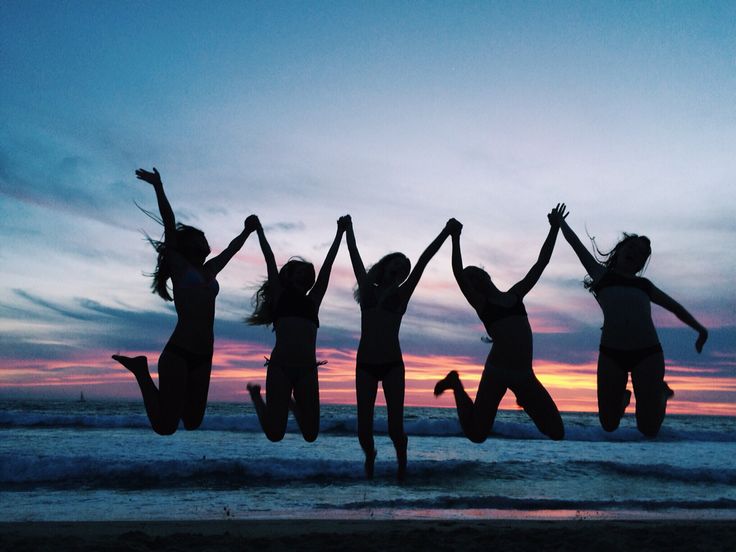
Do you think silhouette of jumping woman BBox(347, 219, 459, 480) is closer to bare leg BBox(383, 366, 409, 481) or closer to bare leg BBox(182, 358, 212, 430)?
bare leg BBox(383, 366, 409, 481)

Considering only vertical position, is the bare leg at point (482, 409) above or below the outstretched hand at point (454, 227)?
below

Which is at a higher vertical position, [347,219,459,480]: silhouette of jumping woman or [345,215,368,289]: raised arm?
[345,215,368,289]: raised arm

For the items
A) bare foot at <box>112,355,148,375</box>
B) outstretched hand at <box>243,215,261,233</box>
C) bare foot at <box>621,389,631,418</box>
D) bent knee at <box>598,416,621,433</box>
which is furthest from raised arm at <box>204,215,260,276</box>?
bare foot at <box>621,389,631,418</box>

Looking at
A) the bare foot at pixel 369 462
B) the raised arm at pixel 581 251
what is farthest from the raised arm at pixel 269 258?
the raised arm at pixel 581 251

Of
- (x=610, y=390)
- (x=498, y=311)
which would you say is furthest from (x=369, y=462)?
(x=610, y=390)

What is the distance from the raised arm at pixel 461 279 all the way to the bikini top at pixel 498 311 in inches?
4.6

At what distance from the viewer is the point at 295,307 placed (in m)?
8.69

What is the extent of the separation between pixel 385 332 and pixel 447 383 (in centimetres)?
118

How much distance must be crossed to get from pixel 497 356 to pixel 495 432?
28752 millimetres

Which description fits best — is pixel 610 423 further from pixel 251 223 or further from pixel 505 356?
pixel 251 223

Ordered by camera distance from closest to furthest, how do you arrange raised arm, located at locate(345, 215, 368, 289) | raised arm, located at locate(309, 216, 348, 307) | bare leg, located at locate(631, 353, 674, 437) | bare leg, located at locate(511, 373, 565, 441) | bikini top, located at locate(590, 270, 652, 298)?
bare leg, located at locate(631, 353, 674, 437) → bare leg, located at locate(511, 373, 565, 441) → bikini top, located at locate(590, 270, 652, 298) → raised arm, located at locate(309, 216, 348, 307) → raised arm, located at locate(345, 215, 368, 289)

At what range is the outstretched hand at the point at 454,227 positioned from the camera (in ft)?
27.9

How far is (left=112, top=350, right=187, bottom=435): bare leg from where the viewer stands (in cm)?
742

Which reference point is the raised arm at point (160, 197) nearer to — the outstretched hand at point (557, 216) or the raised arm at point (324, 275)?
the raised arm at point (324, 275)
